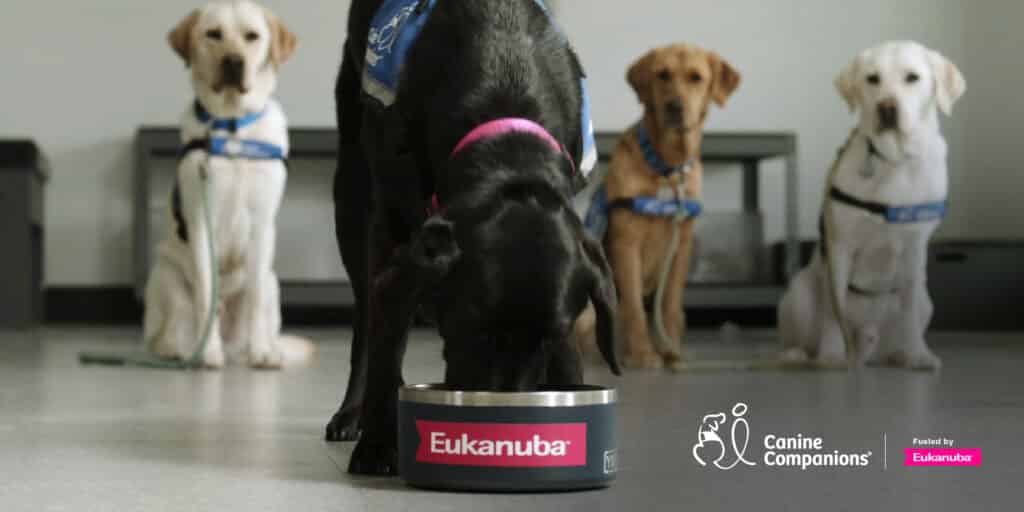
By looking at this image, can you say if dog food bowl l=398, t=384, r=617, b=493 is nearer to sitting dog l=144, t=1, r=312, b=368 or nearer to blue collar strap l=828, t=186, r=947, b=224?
sitting dog l=144, t=1, r=312, b=368

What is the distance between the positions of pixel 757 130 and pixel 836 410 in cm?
593

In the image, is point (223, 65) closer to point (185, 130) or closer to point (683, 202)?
point (185, 130)

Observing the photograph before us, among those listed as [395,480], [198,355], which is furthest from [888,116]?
[395,480]

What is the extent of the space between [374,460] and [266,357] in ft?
9.46

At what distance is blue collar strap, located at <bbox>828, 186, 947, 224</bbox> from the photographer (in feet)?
15.5

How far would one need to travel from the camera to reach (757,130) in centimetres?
856

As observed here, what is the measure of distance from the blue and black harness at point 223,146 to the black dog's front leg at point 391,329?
3.01 metres

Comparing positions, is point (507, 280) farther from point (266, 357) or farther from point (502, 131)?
point (266, 357)

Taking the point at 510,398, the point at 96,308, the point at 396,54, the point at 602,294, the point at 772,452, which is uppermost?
the point at 396,54

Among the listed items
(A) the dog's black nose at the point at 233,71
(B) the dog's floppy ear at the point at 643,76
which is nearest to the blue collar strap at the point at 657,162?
(B) the dog's floppy ear at the point at 643,76

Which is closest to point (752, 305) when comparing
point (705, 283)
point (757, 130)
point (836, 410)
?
point (705, 283)

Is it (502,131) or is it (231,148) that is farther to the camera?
(231,148)

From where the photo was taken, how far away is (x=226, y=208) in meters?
4.75

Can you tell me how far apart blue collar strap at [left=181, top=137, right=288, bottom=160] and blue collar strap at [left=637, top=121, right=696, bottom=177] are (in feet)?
4.72
